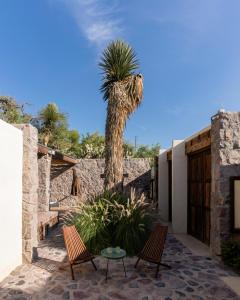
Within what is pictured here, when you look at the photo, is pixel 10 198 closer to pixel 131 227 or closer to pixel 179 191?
pixel 131 227

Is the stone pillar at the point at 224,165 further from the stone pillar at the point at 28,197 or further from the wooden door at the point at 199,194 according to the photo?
the stone pillar at the point at 28,197

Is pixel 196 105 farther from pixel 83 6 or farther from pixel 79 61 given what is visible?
pixel 83 6

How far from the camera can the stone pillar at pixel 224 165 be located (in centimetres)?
585

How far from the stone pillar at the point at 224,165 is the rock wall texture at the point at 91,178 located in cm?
896

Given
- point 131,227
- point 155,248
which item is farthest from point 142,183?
point 155,248

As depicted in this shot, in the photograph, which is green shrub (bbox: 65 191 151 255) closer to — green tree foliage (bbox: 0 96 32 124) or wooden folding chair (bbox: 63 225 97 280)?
wooden folding chair (bbox: 63 225 97 280)

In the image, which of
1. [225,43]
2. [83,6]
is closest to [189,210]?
[225,43]

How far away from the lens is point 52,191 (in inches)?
607

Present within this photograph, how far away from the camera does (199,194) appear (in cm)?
794

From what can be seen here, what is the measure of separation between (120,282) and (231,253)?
255 cm

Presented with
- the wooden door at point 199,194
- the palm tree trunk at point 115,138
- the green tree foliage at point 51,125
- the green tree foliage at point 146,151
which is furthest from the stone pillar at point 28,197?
the green tree foliage at point 146,151

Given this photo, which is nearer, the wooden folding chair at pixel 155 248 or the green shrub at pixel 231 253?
the wooden folding chair at pixel 155 248

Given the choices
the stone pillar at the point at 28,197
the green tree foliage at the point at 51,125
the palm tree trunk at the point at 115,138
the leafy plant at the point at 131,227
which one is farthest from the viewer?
the green tree foliage at the point at 51,125

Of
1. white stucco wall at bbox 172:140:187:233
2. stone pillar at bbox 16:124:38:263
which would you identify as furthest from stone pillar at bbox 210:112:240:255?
stone pillar at bbox 16:124:38:263
